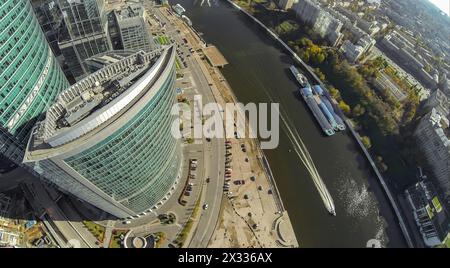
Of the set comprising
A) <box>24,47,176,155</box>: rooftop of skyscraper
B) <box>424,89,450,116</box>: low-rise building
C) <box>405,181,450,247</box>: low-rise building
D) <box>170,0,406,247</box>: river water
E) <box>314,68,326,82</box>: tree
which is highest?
<box>24,47,176,155</box>: rooftop of skyscraper

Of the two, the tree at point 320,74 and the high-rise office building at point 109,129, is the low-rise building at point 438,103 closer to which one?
the tree at point 320,74

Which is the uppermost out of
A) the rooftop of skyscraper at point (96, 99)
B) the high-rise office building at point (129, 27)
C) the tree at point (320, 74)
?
the rooftop of skyscraper at point (96, 99)

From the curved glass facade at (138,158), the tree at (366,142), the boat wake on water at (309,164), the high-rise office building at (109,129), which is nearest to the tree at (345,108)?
the tree at (366,142)

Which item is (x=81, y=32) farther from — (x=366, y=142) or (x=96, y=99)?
(x=366, y=142)

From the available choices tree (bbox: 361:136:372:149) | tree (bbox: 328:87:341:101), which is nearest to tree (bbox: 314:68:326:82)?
tree (bbox: 328:87:341:101)

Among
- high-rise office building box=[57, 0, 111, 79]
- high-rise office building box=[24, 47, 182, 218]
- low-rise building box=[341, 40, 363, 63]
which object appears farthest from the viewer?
low-rise building box=[341, 40, 363, 63]

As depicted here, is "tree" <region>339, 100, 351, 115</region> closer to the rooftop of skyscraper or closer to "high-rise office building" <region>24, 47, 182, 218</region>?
"high-rise office building" <region>24, 47, 182, 218</region>
